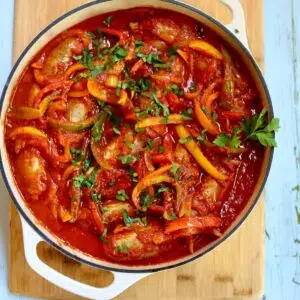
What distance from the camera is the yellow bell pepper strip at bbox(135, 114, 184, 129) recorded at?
111 inches

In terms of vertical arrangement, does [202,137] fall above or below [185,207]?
above

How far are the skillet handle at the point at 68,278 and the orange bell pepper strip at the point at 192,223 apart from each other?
0.24 m

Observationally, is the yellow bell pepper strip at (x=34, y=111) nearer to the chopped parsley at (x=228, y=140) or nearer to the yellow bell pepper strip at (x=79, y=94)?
the yellow bell pepper strip at (x=79, y=94)

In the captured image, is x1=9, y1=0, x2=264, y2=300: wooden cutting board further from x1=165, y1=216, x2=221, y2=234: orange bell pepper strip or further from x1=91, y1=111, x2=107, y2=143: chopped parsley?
x1=91, y1=111, x2=107, y2=143: chopped parsley

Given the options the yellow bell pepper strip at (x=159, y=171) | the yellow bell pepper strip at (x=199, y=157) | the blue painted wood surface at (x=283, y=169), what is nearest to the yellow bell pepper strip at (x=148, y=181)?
the yellow bell pepper strip at (x=159, y=171)

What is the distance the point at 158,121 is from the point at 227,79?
0.36 meters

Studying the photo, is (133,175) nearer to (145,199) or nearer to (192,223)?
(145,199)

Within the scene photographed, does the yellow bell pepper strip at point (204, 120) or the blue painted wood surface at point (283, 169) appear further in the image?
the blue painted wood surface at point (283, 169)

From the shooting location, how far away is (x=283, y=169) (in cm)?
318

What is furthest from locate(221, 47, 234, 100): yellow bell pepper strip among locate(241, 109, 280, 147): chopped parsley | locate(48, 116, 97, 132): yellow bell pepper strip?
locate(48, 116, 97, 132): yellow bell pepper strip

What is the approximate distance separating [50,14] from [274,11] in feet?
3.68

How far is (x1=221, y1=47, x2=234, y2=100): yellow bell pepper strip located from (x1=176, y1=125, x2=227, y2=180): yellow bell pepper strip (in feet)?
0.80

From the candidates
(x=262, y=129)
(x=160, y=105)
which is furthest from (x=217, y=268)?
(x=160, y=105)

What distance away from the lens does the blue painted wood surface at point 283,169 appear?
10.4ft
